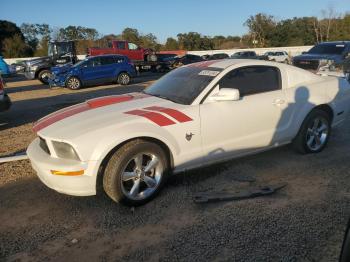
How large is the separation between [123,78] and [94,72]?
5.24ft

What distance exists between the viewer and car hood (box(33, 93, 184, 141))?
387cm

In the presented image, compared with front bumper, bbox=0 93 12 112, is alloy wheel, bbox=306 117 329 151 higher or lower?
lower

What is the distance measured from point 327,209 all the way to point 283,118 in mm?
1549

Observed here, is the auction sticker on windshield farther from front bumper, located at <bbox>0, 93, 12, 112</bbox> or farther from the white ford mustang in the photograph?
front bumper, located at <bbox>0, 93, 12, 112</bbox>

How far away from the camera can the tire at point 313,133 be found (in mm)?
5336

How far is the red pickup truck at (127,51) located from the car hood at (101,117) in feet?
65.9

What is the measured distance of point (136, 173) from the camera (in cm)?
401

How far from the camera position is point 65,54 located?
2162cm

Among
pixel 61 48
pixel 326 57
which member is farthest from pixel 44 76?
pixel 326 57

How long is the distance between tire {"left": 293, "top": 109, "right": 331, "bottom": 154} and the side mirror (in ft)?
4.91

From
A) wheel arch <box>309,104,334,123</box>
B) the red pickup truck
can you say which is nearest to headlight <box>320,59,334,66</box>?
wheel arch <box>309,104,334,123</box>

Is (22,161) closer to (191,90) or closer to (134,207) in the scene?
(134,207)

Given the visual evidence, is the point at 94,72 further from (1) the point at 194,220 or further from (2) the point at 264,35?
(2) the point at 264,35

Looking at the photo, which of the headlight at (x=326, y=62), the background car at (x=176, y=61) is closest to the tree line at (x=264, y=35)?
the background car at (x=176, y=61)
